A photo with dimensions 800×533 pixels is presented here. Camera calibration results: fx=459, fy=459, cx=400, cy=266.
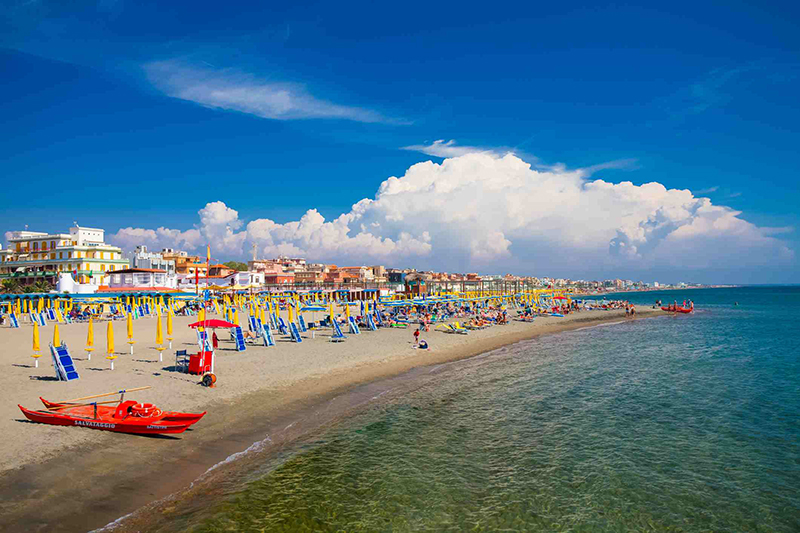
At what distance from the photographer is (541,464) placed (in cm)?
1150

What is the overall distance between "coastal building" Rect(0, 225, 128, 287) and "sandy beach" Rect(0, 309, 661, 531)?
4274 cm

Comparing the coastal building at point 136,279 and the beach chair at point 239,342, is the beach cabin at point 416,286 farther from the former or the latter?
the beach chair at point 239,342

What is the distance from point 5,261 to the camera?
239 feet

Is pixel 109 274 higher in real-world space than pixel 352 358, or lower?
higher

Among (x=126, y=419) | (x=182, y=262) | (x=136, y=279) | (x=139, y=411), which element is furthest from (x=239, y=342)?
(x=182, y=262)

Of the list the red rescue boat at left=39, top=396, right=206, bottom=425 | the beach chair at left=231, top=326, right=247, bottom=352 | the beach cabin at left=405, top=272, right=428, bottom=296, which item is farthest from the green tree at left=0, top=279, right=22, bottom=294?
the beach cabin at left=405, top=272, right=428, bottom=296

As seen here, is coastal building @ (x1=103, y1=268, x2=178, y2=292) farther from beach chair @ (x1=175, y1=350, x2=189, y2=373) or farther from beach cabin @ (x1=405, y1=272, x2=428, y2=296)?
beach chair @ (x1=175, y1=350, x2=189, y2=373)

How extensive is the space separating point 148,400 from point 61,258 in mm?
67729

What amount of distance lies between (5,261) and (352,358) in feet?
255

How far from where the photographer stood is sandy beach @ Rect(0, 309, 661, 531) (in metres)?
8.46

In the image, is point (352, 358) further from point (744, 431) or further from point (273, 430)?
point (744, 431)

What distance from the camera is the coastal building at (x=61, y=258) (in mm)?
65938

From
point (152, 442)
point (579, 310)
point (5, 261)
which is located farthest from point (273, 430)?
point (5, 261)

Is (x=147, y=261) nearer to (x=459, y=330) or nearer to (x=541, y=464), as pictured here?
(x=459, y=330)
